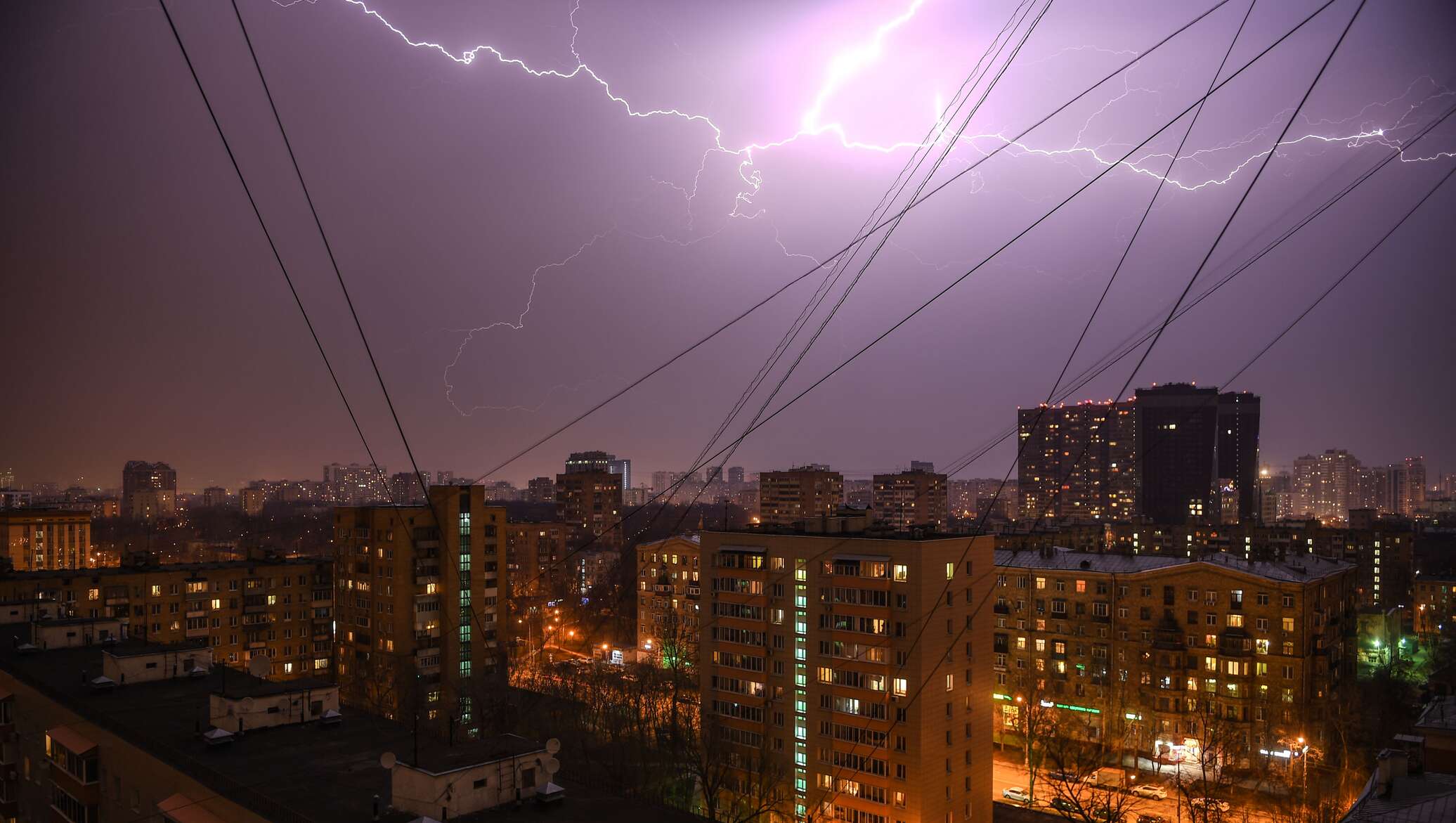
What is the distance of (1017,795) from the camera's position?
20016mm

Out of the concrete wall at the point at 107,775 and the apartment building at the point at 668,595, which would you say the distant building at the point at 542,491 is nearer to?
the apartment building at the point at 668,595

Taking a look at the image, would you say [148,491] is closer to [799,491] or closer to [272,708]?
[799,491]

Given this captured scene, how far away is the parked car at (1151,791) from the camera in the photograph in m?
19.3

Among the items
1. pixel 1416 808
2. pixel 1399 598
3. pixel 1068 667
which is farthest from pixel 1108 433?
pixel 1416 808

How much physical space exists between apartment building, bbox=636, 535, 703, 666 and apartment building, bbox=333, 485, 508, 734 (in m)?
7.25

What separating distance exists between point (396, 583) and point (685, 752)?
1039cm

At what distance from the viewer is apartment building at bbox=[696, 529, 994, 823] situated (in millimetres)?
16062

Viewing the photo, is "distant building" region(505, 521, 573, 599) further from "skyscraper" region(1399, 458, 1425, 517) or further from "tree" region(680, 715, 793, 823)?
"skyscraper" region(1399, 458, 1425, 517)

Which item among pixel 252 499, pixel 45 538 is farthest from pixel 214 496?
pixel 45 538

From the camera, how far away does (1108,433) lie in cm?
8100

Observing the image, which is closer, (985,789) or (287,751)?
(287,751)

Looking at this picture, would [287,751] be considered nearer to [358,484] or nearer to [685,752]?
[685,752]

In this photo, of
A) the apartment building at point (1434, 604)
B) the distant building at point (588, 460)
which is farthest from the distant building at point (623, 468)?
the apartment building at point (1434, 604)

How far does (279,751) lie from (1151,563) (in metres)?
23.7
